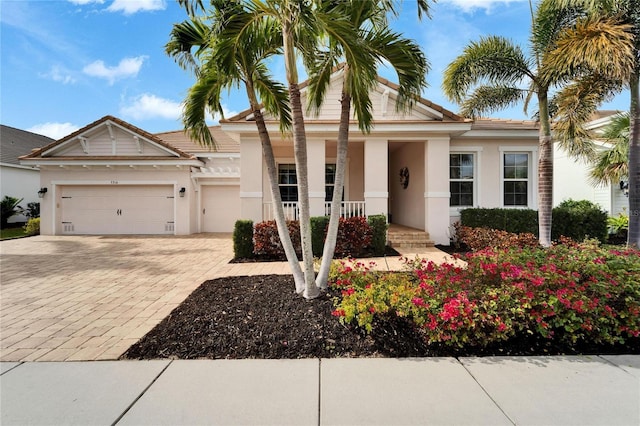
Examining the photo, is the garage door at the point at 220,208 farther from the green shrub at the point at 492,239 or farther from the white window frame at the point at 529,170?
the white window frame at the point at 529,170

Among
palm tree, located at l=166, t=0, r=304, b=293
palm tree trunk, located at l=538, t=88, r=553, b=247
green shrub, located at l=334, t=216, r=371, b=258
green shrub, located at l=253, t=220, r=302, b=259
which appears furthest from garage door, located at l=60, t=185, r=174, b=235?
palm tree trunk, located at l=538, t=88, r=553, b=247

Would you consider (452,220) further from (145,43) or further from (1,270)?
(1,270)

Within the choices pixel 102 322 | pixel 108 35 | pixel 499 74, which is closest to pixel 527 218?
pixel 499 74

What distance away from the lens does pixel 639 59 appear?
262 inches

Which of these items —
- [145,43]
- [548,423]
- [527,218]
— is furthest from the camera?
[527,218]

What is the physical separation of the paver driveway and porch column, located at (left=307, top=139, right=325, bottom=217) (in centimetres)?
279

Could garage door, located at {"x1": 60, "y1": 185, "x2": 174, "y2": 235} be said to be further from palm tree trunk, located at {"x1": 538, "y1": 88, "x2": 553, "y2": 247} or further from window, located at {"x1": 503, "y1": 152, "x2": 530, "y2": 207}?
palm tree trunk, located at {"x1": 538, "y1": 88, "x2": 553, "y2": 247}

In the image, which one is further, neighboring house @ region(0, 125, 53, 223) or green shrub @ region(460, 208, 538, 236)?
neighboring house @ region(0, 125, 53, 223)

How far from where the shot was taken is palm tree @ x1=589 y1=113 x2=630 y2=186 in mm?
8812

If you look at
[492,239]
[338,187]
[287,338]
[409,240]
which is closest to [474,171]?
[492,239]

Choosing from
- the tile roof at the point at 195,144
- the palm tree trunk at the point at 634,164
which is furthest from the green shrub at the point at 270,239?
the palm tree trunk at the point at 634,164

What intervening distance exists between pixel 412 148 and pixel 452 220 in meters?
3.10

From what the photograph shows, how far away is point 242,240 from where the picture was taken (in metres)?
7.89

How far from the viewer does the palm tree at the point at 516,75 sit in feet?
24.3
